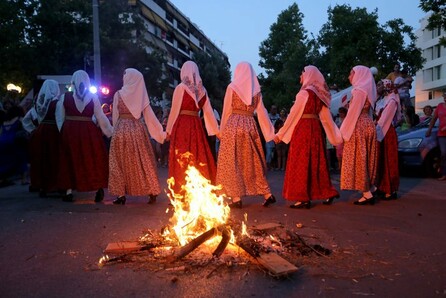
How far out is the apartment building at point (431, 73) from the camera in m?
66.4

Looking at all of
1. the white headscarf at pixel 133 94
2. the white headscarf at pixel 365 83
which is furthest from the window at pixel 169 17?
the white headscarf at pixel 365 83

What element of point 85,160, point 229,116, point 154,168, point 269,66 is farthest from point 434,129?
point 269,66

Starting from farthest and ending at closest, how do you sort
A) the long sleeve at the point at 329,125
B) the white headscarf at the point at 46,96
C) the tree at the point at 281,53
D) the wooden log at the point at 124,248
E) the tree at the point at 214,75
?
the tree at the point at 214,75 < the tree at the point at 281,53 < the white headscarf at the point at 46,96 < the long sleeve at the point at 329,125 < the wooden log at the point at 124,248

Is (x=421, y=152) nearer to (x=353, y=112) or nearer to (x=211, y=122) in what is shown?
(x=353, y=112)

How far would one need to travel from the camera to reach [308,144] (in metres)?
7.71

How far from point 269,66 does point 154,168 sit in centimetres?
3967

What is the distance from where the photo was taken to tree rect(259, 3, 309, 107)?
41906 mm

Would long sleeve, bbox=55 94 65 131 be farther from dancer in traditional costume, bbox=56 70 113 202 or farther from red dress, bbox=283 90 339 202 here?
red dress, bbox=283 90 339 202

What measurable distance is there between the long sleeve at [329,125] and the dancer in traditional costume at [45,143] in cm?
503

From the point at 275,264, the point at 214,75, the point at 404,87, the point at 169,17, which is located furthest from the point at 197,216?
the point at 169,17

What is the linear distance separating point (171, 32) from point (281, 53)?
3416 centimetres

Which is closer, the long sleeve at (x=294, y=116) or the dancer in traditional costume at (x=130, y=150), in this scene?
the long sleeve at (x=294, y=116)

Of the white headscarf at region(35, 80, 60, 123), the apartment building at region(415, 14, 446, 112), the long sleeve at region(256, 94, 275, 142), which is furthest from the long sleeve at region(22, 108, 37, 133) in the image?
the apartment building at region(415, 14, 446, 112)

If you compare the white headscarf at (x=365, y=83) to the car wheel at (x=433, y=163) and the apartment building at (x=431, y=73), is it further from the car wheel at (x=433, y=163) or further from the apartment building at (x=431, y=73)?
the apartment building at (x=431, y=73)
